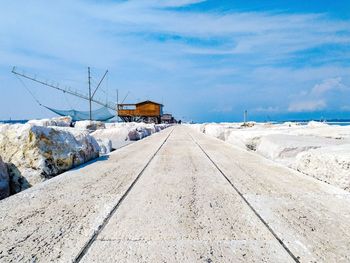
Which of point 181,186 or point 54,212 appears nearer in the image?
point 54,212

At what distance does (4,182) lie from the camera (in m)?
4.13

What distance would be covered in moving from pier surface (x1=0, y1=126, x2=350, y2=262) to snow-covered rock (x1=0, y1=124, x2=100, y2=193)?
1.90ft

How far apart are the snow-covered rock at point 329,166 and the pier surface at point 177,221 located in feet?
0.67

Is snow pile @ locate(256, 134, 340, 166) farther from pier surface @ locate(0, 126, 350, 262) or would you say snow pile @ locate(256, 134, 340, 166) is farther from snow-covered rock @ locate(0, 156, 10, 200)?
snow-covered rock @ locate(0, 156, 10, 200)

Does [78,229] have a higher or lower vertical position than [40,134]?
lower

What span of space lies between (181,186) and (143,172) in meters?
1.30

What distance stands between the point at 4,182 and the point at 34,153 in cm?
80

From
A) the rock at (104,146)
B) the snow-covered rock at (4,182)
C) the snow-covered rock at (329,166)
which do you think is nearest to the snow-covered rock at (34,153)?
the snow-covered rock at (4,182)

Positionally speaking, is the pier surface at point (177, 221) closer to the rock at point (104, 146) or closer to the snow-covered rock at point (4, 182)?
the snow-covered rock at point (4, 182)

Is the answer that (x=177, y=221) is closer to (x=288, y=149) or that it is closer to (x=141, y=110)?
(x=288, y=149)

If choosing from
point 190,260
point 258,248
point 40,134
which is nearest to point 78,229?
point 190,260

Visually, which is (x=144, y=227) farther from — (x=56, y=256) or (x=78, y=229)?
(x=56, y=256)

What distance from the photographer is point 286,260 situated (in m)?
1.89

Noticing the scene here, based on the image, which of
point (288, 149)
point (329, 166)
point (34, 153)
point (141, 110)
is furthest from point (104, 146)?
point (141, 110)
